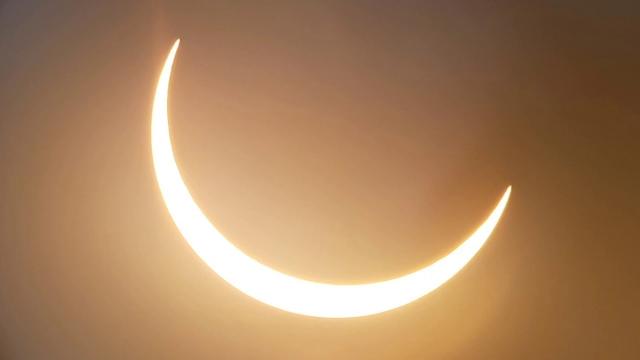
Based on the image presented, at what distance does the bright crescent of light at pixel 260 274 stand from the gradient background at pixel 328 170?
364mm

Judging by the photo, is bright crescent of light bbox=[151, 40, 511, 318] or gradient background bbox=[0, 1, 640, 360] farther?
gradient background bbox=[0, 1, 640, 360]

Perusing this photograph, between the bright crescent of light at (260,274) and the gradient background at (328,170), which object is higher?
the gradient background at (328,170)

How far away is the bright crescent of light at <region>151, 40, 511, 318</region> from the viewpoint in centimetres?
102

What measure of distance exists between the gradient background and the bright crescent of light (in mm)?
364

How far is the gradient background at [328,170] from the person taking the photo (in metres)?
1.37

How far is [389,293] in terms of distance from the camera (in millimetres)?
1041

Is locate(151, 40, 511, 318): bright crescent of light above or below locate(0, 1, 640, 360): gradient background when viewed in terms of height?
below

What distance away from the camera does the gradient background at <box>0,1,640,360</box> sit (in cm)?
137

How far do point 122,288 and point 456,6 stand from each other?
1098mm

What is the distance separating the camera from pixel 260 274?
1.03 m

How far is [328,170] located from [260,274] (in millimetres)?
458

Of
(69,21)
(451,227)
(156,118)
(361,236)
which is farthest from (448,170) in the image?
(69,21)

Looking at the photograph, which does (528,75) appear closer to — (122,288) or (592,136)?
(592,136)

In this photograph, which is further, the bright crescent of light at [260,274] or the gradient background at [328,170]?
the gradient background at [328,170]
